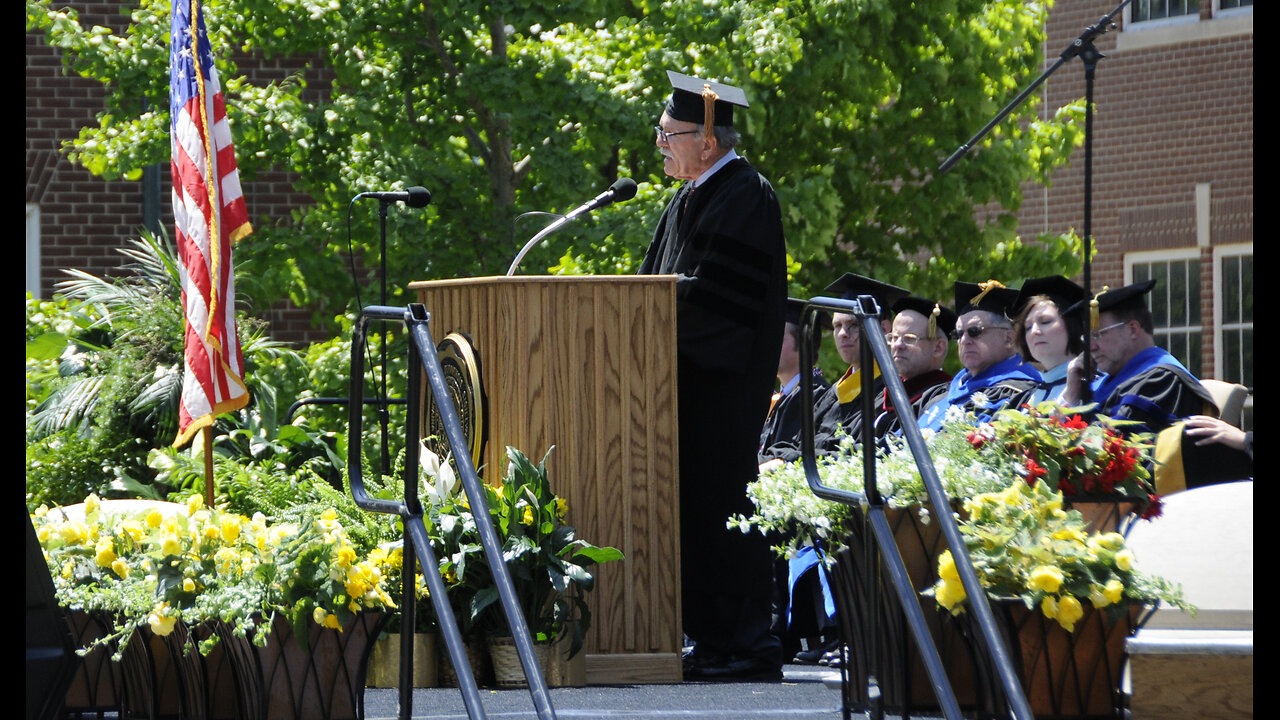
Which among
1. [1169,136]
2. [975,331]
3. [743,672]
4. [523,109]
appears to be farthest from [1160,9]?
[743,672]

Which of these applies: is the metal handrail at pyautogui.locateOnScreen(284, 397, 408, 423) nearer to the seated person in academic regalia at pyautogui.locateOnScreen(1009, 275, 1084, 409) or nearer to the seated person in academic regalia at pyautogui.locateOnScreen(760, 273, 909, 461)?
the seated person in academic regalia at pyautogui.locateOnScreen(760, 273, 909, 461)

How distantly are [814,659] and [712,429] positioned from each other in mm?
1578

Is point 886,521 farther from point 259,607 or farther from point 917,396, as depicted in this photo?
point 917,396

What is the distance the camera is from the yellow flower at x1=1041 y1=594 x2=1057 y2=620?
3.20 meters

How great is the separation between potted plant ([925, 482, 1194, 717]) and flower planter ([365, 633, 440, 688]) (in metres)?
1.93

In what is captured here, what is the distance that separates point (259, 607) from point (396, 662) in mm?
1042

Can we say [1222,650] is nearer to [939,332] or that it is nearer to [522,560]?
[522,560]

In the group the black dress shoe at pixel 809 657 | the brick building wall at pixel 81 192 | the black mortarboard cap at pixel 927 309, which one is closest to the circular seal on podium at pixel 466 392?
the black dress shoe at pixel 809 657

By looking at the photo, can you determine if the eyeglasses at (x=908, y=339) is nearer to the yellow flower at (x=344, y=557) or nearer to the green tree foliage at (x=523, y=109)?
the green tree foliage at (x=523, y=109)

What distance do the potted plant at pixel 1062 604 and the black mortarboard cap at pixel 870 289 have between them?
13.0 ft

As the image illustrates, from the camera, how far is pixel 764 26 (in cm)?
1099

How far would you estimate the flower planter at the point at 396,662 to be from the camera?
186 inches

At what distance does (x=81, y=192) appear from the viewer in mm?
15094

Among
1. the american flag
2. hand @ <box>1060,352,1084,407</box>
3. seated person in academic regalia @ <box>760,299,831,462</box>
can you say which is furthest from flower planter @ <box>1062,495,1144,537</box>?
the american flag
